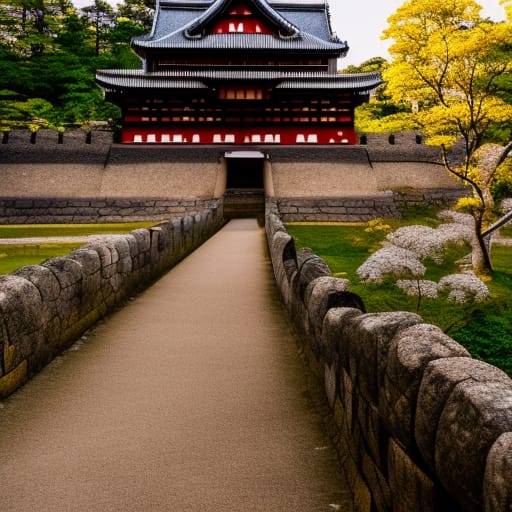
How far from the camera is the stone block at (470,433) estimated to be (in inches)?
59.5

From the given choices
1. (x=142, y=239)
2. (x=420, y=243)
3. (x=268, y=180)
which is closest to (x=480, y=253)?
(x=420, y=243)

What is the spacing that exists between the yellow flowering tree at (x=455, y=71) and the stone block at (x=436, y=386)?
35.8ft

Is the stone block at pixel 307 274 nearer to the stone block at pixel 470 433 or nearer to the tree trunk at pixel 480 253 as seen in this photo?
the stone block at pixel 470 433

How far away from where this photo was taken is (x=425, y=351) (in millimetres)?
2098

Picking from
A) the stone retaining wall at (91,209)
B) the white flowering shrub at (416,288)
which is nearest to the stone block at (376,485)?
the white flowering shrub at (416,288)

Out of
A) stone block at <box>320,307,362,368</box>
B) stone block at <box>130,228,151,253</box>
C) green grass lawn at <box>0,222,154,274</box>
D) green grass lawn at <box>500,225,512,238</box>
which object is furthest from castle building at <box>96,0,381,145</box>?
stone block at <box>320,307,362,368</box>

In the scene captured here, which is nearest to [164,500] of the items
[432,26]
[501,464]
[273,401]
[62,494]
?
[62,494]

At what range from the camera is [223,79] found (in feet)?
102

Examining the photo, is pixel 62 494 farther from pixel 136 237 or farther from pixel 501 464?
pixel 136 237

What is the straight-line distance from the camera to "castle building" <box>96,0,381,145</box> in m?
31.4

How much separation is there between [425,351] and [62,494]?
219 centimetres

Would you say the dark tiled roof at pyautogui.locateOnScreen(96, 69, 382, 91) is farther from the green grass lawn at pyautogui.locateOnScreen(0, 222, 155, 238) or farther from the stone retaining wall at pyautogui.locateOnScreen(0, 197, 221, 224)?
the green grass lawn at pyautogui.locateOnScreen(0, 222, 155, 238)

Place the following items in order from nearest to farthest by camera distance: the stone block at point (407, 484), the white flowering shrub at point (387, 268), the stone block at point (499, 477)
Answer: the stone block at point (499, 477) < the stone block at point (407, 484) < the white flowering shrub at point (387, 268)

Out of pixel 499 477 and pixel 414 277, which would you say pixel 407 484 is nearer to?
pixel 499 477
